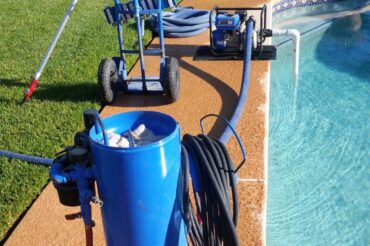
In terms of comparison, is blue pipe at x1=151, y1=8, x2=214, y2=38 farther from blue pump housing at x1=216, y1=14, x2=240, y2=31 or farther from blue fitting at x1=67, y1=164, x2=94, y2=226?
blue fitting at x1=67, y1=164, x2=94, y2=226

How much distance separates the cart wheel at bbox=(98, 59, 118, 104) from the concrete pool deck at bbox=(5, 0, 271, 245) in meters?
0.13

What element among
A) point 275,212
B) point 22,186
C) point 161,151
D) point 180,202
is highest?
point 161,151

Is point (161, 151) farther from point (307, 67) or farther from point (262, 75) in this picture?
point (307, 67)

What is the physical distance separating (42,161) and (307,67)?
4.42 meters

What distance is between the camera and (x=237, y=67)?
586 centimetres

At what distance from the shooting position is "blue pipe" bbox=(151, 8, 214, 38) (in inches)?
281

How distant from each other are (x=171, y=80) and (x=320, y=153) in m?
1.66

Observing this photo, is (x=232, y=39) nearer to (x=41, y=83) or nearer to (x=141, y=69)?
(x=141, y=69)

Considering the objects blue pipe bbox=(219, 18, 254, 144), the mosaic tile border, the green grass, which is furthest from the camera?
the mosaic tile border

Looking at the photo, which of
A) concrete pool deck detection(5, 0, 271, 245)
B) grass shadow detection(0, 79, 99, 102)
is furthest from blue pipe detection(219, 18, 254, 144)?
grass shadow detection(0, 79, 99, 102)

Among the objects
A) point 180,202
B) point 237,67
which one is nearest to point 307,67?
point 237,67

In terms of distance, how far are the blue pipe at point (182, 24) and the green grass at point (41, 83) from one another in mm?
293

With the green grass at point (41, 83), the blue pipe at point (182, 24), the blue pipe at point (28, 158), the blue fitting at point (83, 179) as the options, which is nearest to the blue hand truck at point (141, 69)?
the green grass at point (41, 83)

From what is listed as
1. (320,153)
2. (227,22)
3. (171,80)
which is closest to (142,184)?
(171,80)
